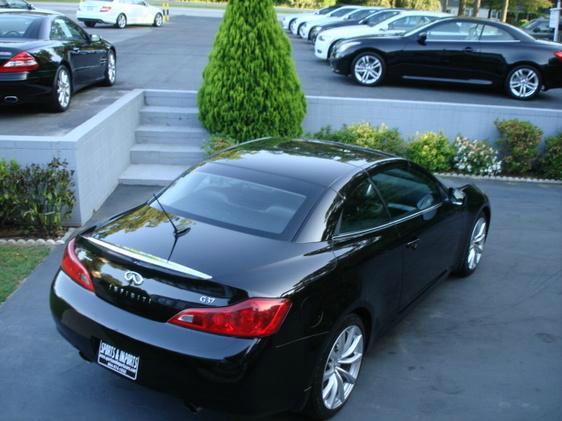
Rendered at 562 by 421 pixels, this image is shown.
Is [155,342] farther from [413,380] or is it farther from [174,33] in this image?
[174,33]

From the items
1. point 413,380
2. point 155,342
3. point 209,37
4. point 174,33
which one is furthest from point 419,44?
point 174,33

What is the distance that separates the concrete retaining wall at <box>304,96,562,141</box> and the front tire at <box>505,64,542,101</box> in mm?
2634

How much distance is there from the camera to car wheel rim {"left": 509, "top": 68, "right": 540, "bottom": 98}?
1282cm

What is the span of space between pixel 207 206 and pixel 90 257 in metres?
0.85

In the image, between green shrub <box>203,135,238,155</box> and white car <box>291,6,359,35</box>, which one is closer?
green shrub <box>203,135,238,155</box>

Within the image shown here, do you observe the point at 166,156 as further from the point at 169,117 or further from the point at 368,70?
the point at 368,70

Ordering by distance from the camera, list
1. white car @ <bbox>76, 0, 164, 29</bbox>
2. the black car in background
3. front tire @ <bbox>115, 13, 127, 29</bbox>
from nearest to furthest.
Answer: the black car in background → white car @ <bbox>76, 0, 164, 29</bbox> → front tire @ <bbox>115, 13, 127, 29</bbox>

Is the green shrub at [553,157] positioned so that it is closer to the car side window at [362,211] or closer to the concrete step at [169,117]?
the concrete step at [169,117]

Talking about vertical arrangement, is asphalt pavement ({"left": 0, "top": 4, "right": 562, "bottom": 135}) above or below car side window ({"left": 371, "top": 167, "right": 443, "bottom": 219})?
below

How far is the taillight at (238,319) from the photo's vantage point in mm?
3297

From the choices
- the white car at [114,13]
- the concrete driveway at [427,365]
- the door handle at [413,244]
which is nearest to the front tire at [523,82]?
the concrete driveway at [427,365]

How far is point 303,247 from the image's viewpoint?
12.6 feet

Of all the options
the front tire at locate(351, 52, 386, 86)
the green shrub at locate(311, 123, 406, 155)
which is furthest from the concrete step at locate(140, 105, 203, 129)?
the front tire at locate(351, 52, 386, 86)

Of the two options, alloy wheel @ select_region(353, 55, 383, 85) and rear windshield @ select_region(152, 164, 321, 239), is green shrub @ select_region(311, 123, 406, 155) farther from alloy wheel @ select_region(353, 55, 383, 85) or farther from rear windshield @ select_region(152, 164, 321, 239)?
rear windshield @ select_region(152, 164, 321, 239)
